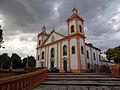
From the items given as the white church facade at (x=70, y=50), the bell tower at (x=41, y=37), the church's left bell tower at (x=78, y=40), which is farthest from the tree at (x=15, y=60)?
the church's left bell tower at (x=78, y=40)

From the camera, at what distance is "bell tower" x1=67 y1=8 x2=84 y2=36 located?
69.3 feet

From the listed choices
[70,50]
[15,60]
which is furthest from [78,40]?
[15,60]

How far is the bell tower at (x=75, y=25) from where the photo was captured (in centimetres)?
2111

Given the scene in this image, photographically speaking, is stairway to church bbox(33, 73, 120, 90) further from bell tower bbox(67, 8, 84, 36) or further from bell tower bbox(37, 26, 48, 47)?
bell tower bbox(37, 26, 48, 47)

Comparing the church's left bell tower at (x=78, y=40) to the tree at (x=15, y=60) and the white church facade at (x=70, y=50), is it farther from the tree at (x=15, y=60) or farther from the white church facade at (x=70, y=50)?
the tree at (x=15, y=60)

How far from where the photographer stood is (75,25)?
70.1 ft

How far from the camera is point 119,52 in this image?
1029 inches

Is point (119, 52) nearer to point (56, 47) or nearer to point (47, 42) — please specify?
point (56, 47)

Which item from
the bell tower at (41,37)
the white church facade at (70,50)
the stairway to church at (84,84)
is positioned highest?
the bell tower at (41,37)

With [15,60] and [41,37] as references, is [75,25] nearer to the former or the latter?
[41,37]

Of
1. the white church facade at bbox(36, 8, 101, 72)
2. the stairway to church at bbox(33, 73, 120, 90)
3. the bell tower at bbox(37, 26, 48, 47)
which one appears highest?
the bell tower at bbox(37, 26, 48, 47)

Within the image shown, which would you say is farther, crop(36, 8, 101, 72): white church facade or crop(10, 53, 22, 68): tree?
crop(10, 53, 22, 68): tree

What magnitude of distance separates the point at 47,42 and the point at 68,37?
30.8 ft

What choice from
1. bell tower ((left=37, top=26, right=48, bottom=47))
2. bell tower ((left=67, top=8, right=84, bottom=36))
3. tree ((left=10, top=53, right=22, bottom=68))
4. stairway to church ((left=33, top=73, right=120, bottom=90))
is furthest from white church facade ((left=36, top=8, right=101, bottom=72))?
tree ((left=10, top=53, right=22, bottom=68))
